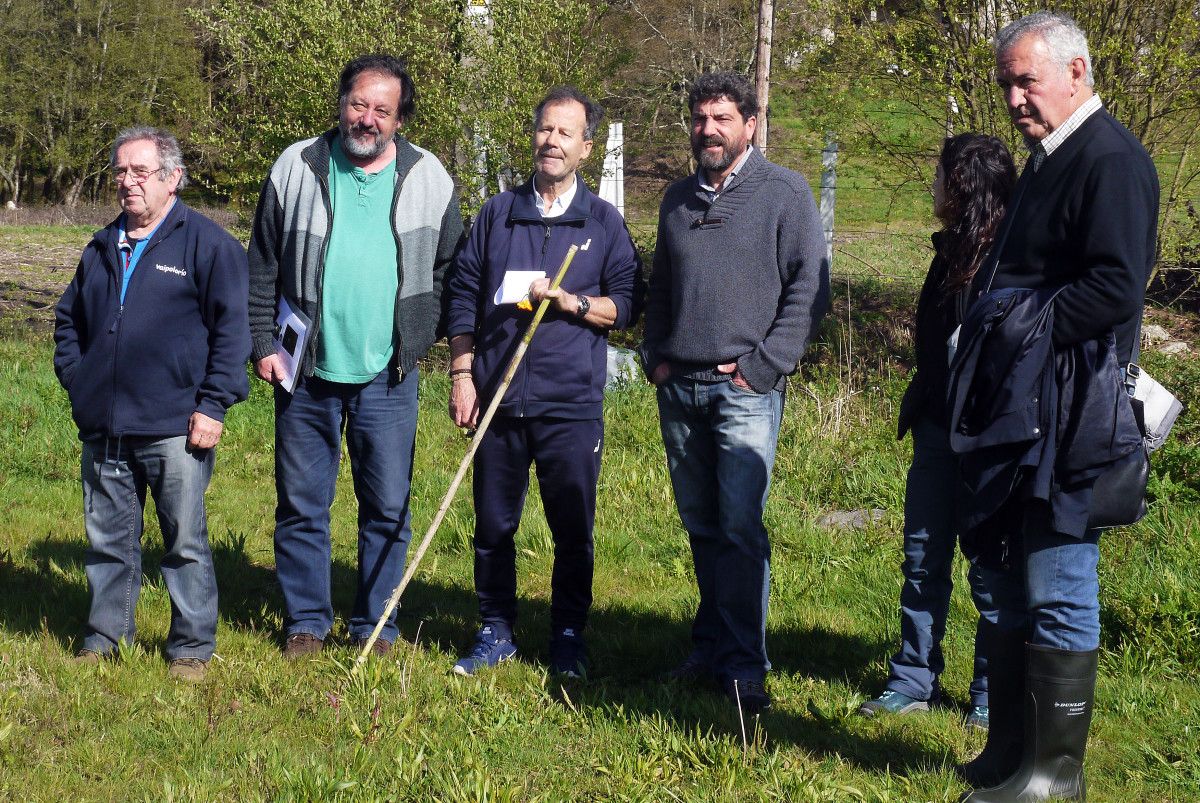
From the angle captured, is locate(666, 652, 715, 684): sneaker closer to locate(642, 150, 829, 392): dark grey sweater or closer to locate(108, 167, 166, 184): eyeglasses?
locate(642, 150, 829, 392): dark grey sweater

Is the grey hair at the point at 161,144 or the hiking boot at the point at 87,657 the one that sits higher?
the grey hair at the point at 161,144

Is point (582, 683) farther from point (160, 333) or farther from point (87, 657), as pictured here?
point (160, 333)

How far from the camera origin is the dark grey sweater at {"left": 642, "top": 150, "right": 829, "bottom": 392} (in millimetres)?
4055

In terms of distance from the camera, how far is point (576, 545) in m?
4.51

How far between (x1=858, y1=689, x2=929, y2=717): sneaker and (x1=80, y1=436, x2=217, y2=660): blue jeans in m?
2.38

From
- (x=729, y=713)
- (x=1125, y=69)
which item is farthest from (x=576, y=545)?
(x=1125, y=69)

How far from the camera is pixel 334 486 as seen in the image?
4559mm

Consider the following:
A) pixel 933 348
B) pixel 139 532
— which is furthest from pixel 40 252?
pixel 933 348

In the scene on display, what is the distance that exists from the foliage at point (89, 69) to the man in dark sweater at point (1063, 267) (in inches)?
1159

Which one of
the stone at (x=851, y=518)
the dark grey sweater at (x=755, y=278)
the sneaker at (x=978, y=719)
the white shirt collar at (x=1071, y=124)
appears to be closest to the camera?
the white shirt collar at (x=1071, y=124)

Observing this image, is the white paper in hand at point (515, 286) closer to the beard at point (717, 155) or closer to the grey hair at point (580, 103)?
the grey hair at point (580, 103)

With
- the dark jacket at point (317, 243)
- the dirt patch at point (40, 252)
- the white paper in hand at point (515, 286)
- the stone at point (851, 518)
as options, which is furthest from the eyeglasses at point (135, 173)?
the dirt patch at point (40, 252)

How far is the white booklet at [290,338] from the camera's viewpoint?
14.3 ft

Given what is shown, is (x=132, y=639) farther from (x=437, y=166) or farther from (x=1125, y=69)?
(x=1125, y=69)
